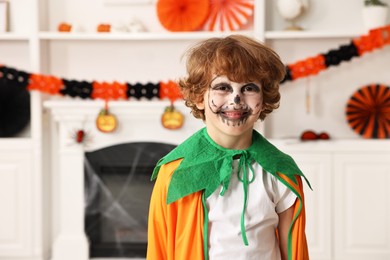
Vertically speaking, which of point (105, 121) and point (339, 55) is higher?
point (339, 55)

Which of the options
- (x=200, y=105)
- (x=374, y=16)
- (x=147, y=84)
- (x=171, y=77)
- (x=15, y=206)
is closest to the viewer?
(x=200, y=105)

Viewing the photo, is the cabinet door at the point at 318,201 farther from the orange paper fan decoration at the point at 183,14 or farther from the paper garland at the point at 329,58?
the orange paper fan decoration at the point at 183,14

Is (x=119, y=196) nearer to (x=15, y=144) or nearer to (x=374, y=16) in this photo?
(x=15, y=144)

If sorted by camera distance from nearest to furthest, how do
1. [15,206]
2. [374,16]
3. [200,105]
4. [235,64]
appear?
[235,64] → [200,105] → [374,16] → [15,206]

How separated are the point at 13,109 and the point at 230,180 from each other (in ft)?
8.93

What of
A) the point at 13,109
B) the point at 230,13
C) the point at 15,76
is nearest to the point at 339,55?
the point at 230,13

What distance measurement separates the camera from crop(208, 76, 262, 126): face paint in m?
1.54

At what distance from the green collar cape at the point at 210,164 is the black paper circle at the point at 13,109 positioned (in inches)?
101

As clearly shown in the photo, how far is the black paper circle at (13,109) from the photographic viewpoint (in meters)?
3.97

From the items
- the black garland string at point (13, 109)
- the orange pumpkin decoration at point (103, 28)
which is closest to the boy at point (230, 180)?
the orange pumpkin decoration at point (103, 28)

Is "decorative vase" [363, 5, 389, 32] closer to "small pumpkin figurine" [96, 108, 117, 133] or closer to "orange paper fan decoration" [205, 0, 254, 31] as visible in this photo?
"orange paper fan decoration" [205, 0, 254, 31]

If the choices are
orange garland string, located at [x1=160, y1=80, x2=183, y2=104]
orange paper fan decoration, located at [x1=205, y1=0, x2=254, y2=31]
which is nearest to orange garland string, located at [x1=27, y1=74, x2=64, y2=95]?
orange garland string, located at [x1=160, y1=80, x2=183, y2=104]

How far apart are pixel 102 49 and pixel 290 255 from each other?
8.81ft

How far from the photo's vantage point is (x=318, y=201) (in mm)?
3783
